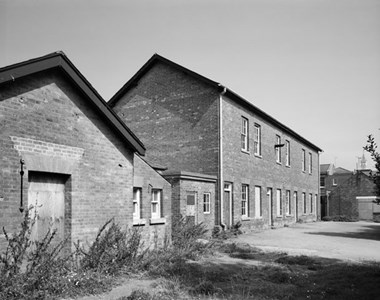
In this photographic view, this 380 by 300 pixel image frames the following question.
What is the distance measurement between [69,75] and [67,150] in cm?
183

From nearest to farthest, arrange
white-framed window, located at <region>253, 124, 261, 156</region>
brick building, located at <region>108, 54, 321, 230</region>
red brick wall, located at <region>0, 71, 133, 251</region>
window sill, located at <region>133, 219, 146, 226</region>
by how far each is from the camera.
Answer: red brick wall, located at <region>0, 71, 133, 251</region> → window sill, located at <region>133, 219, 146, 226</region> → brick building, located at <region>108, 54, 321, 230</region> → white-framed window, located at <region>253, 124, 261, 156</region>

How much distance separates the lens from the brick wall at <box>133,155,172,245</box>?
1231 centimetres

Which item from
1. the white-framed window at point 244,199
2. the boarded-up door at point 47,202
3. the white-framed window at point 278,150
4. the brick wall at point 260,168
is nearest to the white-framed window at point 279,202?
the brick wall at point 260,168

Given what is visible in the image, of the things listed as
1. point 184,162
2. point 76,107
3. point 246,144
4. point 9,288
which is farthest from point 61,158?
point 246,144

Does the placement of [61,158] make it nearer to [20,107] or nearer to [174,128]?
[20,107]

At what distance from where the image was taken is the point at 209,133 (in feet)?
61.7

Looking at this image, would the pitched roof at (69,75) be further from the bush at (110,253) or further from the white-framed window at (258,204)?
the white-framed window at (258,204)

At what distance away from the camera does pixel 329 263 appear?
11.7 meters

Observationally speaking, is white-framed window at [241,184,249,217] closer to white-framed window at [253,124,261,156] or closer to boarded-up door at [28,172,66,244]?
white-framed window at [253,124,261,156]

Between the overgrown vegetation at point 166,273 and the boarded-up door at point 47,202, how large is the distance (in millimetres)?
240

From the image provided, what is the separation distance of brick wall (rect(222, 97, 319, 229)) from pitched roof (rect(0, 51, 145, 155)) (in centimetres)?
892

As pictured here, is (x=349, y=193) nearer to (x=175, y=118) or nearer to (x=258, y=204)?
(x=258, y=204)

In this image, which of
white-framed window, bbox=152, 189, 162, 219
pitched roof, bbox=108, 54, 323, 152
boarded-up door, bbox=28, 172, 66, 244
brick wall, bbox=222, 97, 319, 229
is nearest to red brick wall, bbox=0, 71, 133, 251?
boarded-up door, bbox=28, 172, 66, 244

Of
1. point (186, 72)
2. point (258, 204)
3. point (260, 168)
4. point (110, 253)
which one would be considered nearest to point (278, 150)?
point (260, 168)
